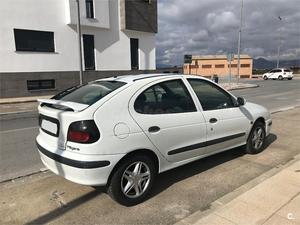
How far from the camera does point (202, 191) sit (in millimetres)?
4078

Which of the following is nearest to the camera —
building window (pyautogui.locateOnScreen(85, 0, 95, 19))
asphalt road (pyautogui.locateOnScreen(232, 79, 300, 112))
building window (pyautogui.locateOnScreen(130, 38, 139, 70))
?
asphalt road (pyautogui.locateOnScreen(232, 79, 300, 112))

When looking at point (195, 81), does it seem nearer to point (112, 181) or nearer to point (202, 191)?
point (202, 191)

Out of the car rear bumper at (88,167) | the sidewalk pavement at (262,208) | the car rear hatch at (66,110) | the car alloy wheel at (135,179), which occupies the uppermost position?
the car rear hatch at (66,110)

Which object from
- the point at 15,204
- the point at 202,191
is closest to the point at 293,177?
the point at 202,191

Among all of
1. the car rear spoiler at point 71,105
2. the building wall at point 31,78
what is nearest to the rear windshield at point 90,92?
the car rear spoiler at point 71,105

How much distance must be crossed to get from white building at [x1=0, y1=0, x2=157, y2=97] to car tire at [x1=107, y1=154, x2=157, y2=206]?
1681 cm

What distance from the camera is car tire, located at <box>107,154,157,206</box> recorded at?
3535 mm

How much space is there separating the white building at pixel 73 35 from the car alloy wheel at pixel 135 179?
55.1ft

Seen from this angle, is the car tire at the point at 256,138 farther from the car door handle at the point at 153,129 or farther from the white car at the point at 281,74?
the white car at the point at 281,74

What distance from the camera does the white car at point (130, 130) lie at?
11.1 feet

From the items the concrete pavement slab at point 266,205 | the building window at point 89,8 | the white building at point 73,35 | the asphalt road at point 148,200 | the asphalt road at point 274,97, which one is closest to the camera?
the concrete pavement slab at point 266,205

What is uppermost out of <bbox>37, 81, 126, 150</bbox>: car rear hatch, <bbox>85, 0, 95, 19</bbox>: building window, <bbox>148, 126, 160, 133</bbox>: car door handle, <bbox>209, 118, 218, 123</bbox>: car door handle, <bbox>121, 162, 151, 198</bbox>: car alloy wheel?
<bbox>85, 0, 95, 19</bbox>: building window

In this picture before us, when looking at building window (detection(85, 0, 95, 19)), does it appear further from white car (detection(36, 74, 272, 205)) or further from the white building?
white car (detection(36, 74, 272, 205))

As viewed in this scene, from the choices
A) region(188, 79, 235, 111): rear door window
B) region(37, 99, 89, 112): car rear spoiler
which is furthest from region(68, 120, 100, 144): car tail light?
region(188, 79, 235, 111): rear door window
